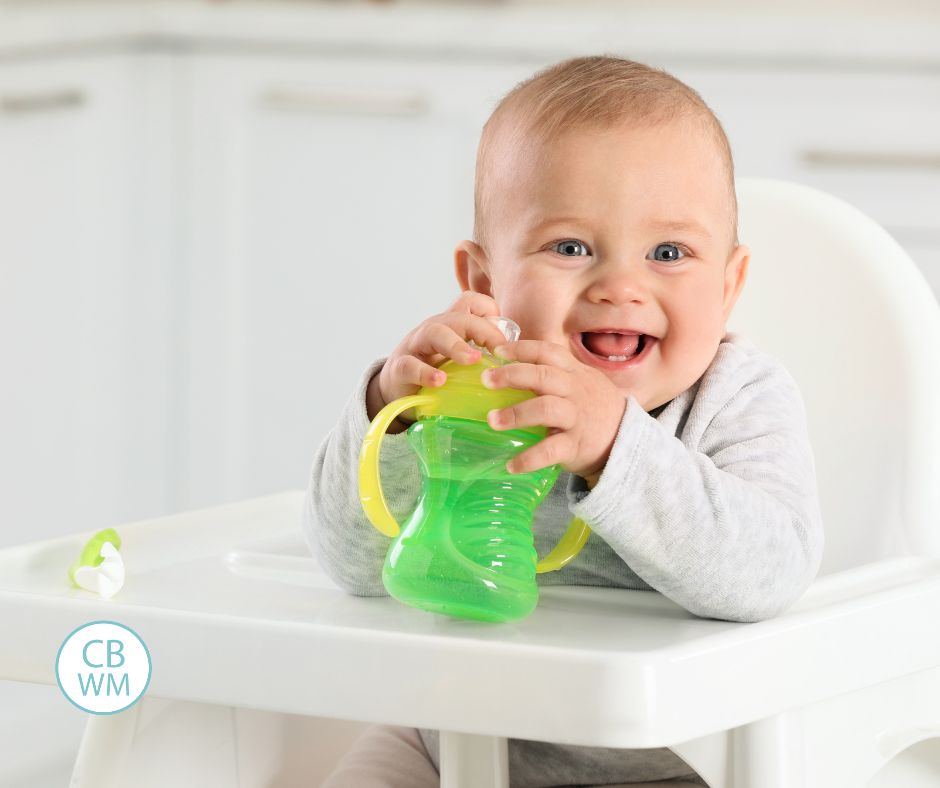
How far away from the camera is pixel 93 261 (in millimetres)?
1990

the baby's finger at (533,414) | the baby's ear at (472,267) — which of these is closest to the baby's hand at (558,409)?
the baby's finger at (533,414)

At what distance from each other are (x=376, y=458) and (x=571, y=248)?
0.19 metres

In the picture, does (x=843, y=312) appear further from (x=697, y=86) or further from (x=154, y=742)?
(x=697, y=86)

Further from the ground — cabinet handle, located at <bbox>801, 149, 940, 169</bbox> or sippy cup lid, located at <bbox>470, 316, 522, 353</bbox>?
cabinet handle, located at <bbox>801, 149, 940, 169</bbox>

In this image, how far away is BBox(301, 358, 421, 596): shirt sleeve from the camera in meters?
0.72

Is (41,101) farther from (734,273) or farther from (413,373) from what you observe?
Result: (413,373)

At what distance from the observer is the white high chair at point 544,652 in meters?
0.54

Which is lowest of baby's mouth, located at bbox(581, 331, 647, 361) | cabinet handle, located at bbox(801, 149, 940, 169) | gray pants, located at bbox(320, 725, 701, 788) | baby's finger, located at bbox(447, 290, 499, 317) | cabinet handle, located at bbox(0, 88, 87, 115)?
gray pants, located at bbox(320, 725, 701, 788)

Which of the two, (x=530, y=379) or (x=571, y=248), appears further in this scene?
(x=571, y=248)

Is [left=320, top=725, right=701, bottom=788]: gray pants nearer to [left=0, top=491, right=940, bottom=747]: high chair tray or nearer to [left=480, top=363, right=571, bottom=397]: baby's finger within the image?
[left=0, top=491, right=940, bottom=747]: high chair tray

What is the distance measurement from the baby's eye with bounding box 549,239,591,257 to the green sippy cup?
0.13 metres

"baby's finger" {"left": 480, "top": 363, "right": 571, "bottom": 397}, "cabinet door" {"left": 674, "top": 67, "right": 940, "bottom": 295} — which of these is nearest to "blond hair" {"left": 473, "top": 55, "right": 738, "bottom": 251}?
"baby's finger" {"left": 480, "top": 363, "right": 571, "bottom": 397}

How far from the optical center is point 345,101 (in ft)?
6.52

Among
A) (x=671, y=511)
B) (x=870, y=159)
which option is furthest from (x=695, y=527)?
(x=870, y=159)
